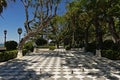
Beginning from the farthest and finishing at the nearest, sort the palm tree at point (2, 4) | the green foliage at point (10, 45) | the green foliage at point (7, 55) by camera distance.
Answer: the green foliage at point (10, 45) < the green foliage at point (7, 55) < the palm tree at point (2, 4)

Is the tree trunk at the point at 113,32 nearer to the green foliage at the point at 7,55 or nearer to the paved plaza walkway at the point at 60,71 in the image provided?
the paved plaza walkway at the point at 60,71

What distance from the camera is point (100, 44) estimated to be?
2992cm

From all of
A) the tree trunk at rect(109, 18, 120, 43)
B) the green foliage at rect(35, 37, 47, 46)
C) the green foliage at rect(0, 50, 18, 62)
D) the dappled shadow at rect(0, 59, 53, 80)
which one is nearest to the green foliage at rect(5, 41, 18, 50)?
the green foliage at rect(0, 50, 18, 62)

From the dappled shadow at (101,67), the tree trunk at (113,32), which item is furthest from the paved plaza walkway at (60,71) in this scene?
the tree trunk at (113,32)

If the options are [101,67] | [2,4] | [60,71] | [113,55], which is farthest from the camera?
[113,55]

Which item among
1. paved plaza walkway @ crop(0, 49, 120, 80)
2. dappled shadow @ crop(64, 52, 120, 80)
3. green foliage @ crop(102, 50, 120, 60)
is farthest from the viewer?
green foliage @ crop(102, 50, 120, 60)

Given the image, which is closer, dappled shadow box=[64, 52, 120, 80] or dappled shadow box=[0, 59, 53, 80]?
dappled shadow box=[0, 59, 53, 80]

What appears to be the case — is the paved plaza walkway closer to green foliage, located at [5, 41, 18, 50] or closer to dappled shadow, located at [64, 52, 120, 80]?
dappled shadow, located at [64, 52, 120, 80]

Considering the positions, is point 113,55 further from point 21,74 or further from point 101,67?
point 21,74

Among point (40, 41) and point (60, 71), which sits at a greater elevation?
point (40, 41)

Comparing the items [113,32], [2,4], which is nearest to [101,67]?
[113,32]

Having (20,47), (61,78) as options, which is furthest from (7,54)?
(61,78)

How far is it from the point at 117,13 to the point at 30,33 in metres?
11.8

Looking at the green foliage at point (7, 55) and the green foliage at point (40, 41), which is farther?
the green foliage at point (40, 41)
